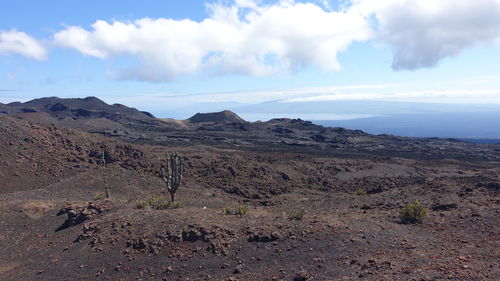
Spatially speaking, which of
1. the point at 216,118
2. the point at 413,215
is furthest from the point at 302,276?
the point at 216,118

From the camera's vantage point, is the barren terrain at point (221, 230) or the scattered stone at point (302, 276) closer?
the scattered stone at point (302, 276)

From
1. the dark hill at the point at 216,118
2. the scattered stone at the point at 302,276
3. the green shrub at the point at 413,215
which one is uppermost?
the dark hill at the point at 216,118

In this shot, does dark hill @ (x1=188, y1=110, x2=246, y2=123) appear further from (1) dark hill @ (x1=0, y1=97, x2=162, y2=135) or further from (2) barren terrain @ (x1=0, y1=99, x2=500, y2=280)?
(2) barren terrain @ (x1=0, y1=99, x2=500, y2=280)

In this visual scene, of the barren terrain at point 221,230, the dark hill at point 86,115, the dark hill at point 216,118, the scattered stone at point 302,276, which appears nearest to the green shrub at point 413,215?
the barren terrain at point 221,230

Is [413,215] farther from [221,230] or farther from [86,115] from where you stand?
[86,115]

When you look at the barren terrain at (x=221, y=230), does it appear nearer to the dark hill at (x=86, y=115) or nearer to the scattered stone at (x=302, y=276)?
the scattered stone at (x=302, y=276)

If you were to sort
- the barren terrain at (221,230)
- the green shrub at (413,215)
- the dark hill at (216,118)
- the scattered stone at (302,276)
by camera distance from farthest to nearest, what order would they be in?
1. the dark hill at (216,118)
2. the green shrub at (413,215)
3. the barren terrain at (221,230)
4. the scattered stone at (302,276)

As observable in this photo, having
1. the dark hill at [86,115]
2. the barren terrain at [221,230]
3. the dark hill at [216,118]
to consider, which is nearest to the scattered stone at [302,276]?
the barren terrain at [221,230]

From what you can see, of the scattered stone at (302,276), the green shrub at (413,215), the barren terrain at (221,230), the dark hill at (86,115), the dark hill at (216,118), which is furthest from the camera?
the dark hill at (216,118)

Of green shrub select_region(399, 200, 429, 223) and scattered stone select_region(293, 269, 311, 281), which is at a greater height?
green shrub select_region(399, 200, 429, 223)

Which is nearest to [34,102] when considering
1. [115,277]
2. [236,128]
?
[236,128]

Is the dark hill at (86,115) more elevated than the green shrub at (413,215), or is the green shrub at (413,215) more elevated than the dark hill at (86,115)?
the dark hill at (86,115)

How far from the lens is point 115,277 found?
32.7ft

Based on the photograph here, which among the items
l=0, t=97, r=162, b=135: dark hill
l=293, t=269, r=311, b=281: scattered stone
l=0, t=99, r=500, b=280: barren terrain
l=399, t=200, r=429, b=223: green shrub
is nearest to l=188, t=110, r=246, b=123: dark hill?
l=0, t=97, r=162, b=135: dark hill
